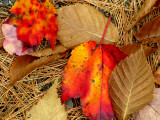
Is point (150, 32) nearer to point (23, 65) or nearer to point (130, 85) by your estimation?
point (130, 85)

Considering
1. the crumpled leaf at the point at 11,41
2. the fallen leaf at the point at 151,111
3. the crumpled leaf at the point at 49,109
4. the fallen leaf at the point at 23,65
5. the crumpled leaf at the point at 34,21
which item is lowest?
the fallen leaf at the point at 151,111

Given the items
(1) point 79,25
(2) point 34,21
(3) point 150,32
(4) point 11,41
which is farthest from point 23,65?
(3) point 150,32

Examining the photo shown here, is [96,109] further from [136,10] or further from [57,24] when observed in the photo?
[136,10]

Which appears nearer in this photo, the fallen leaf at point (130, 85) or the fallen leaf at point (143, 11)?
the fallen leaf at point (130, 85)

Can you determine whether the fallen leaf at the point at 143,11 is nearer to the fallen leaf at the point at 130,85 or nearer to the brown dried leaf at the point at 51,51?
the fallen leaf at the point at 130,85

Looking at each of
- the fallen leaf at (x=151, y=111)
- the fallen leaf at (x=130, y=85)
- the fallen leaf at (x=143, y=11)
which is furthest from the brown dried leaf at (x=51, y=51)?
the fallen leaf at (x=151, y=111)
